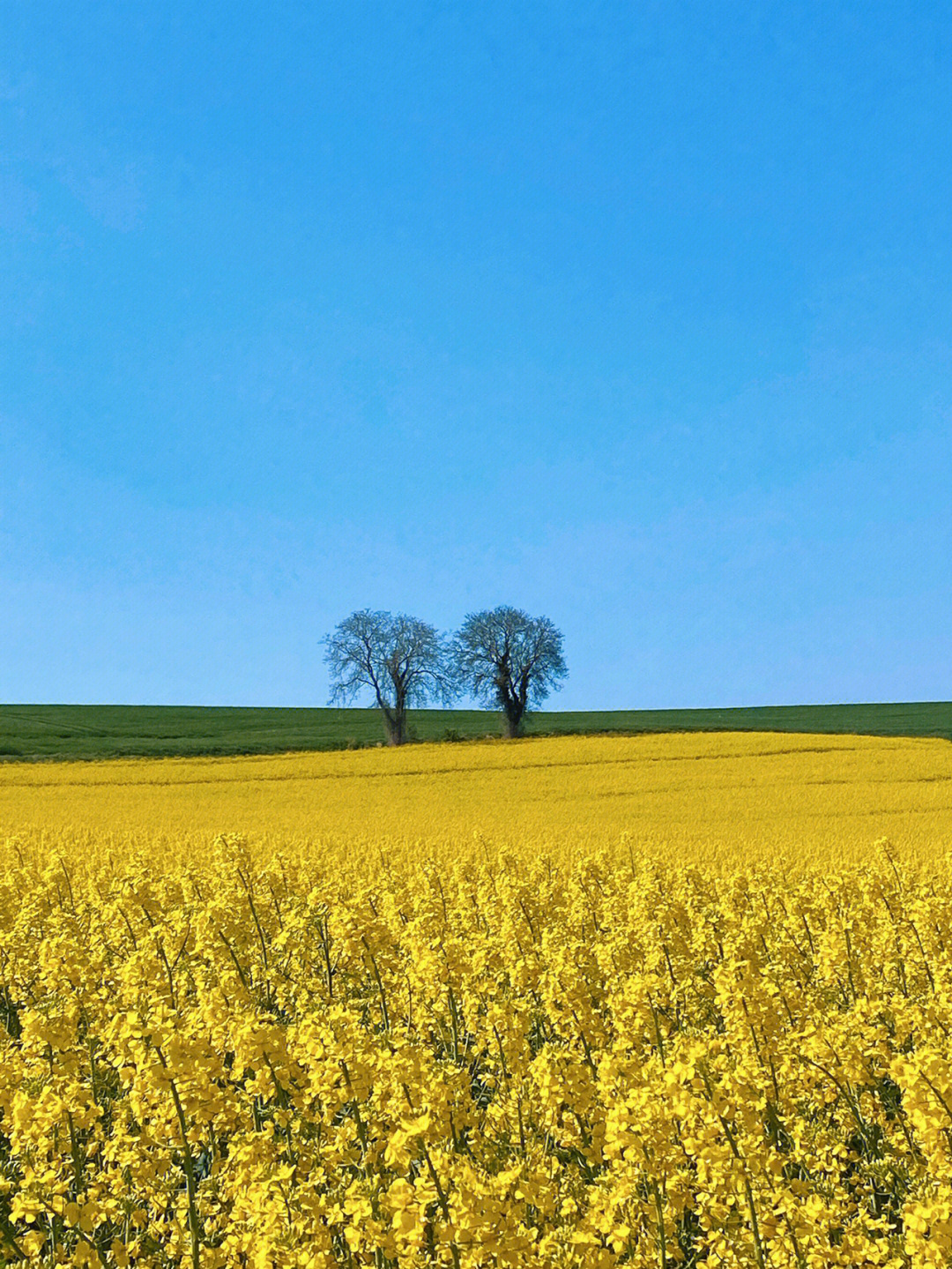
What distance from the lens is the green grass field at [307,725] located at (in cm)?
5191

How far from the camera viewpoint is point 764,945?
28.7 feet

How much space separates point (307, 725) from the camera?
74.8m

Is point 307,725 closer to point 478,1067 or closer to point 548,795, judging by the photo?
point 548,795

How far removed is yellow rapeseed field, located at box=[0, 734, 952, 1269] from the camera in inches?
143

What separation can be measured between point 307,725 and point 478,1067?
6932cm

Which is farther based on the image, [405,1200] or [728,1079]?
[728,1079]

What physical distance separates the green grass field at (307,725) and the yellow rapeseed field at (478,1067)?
1553 inches

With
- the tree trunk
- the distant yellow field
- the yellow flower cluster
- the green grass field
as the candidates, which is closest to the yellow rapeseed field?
the yellow flower cluster

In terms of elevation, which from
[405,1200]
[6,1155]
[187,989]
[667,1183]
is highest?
[405,1200]

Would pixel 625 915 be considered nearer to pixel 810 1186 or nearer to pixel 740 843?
pixel 810 1186

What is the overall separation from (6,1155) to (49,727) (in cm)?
6708

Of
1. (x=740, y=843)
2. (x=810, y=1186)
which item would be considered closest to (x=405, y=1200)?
(x=810, y=1186)

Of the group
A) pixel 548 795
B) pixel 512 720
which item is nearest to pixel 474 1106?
pixel 548 795

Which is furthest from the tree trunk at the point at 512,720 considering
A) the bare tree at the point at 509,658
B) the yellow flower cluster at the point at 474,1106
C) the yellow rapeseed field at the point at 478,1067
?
the yellow flower cluster at the point at 474,1106
